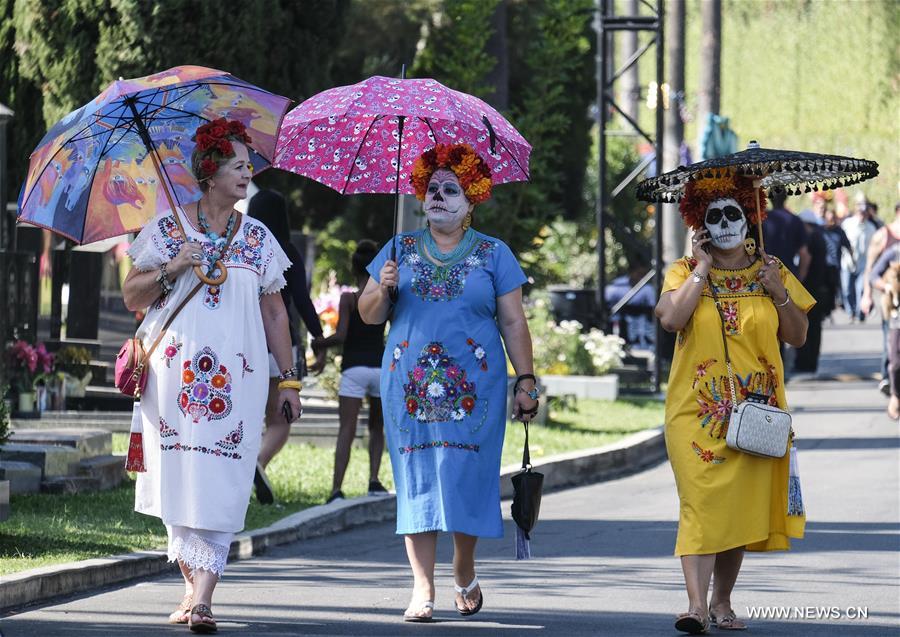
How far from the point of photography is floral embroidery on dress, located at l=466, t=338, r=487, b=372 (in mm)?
8055

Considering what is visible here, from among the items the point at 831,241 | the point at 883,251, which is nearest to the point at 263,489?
the point at 883,251

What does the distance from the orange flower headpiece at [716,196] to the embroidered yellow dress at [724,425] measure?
220 mm

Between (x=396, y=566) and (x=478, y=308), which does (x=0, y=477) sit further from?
(x=478, y=308)

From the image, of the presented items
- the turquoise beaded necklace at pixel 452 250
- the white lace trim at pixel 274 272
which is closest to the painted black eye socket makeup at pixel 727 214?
the turquoise beaded necklace at pixel 452 250

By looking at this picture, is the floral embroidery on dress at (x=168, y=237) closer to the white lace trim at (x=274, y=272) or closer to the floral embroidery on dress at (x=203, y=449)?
the white lace trim at (x=274, y=272)

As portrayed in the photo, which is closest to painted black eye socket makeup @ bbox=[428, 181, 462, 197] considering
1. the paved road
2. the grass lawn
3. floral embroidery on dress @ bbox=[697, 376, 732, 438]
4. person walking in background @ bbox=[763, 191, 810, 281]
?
floral embroidery on dress @ bbox=[697, 376, 732, 438]

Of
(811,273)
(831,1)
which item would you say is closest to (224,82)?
(811,273)

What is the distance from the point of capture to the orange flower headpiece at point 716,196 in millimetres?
8125

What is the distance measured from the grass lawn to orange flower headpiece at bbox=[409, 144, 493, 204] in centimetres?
268

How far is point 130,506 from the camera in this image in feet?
37.9

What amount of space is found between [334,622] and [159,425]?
1174mm

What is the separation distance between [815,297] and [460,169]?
14.1 meters

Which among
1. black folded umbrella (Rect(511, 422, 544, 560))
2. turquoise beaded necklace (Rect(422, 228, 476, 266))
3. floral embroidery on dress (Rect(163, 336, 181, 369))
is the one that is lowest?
black folded umbrella (Rect(511, 422, 544, 560))

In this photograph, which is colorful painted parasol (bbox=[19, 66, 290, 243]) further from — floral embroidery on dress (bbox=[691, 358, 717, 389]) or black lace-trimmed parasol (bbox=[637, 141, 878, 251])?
floral embroidery on dress (bbox=[691, 358, 717, 389])
